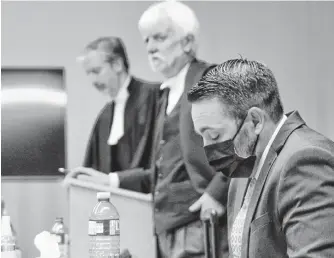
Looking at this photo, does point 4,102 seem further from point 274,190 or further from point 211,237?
point 274,190

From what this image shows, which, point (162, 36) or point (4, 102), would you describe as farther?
point (4, 102)

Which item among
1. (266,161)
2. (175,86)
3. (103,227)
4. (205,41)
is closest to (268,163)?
(266,161)

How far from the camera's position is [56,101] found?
3.00 meters

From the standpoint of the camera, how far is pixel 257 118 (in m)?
1.47

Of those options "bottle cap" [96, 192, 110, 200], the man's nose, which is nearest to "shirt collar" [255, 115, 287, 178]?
"bottle cap" [96, 192, 110, 200]

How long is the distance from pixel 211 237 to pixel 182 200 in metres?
0.20

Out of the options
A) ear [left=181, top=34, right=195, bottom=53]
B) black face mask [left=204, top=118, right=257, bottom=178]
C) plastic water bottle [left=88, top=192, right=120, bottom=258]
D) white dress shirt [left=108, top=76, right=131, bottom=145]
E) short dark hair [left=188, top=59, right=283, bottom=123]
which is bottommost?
plastic water bottle [left=88, top=192, right=120, bottom=258]

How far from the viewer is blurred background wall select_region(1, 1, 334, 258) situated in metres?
3.00

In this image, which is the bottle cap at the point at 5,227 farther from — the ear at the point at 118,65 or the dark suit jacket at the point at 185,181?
the ear at the point at 118,65

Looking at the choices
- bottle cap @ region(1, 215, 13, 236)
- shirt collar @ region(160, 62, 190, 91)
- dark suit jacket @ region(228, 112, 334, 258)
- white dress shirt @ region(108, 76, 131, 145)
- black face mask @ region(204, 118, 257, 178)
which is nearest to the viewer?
dark suit jacket @ region(228, 112, 334, 258)

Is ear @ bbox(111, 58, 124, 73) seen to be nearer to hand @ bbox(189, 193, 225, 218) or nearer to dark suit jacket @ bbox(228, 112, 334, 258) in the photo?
hand @ bbox(189, 193, 225, 218)

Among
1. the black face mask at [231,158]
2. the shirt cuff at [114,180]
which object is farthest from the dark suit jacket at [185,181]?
the black face mask at [231,158]

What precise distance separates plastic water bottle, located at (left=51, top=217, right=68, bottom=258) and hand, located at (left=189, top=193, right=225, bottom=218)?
1.81 feet

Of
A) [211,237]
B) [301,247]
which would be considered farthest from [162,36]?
[301,247]
